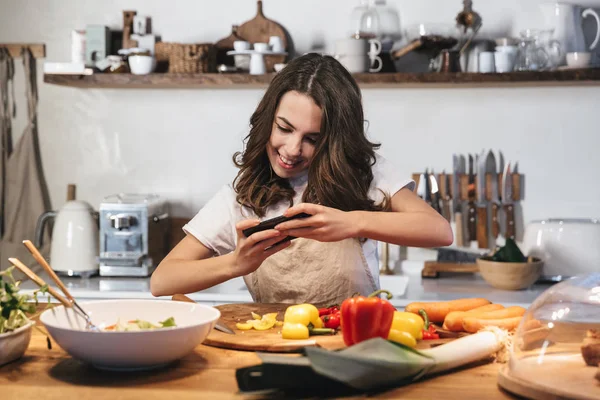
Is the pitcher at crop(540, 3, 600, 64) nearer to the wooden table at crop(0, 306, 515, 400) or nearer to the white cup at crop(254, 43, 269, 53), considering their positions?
the white cup at crop(254, 43, 269, 53)

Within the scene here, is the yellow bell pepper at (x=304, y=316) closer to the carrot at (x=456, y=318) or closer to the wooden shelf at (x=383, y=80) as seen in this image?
the carrot at (x=456, y=318)

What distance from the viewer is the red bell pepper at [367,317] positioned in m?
1.52

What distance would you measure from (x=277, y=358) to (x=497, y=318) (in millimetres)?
628

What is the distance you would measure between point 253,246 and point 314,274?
478 millimetres

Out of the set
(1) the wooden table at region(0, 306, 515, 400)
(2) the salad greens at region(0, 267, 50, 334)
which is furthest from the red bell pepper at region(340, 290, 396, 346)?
(2) the salad greens at region(0, 267, 50, 334)

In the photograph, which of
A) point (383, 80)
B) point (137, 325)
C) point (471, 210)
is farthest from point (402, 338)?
point (471, 210)

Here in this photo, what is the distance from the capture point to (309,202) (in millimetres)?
2307

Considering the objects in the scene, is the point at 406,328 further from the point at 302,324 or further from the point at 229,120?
the point at 229,120

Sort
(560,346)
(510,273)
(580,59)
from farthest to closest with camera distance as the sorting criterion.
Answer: (580,59) → (510,273) → (560,346)

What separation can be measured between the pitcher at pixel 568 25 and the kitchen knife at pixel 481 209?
22.4 inches

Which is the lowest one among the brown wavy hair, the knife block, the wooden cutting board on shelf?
the knife block

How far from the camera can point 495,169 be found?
12.2 feet

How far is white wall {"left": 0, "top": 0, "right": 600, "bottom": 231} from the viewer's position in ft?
12.1

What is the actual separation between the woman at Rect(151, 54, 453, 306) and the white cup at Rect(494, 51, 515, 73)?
1340 millimetres
